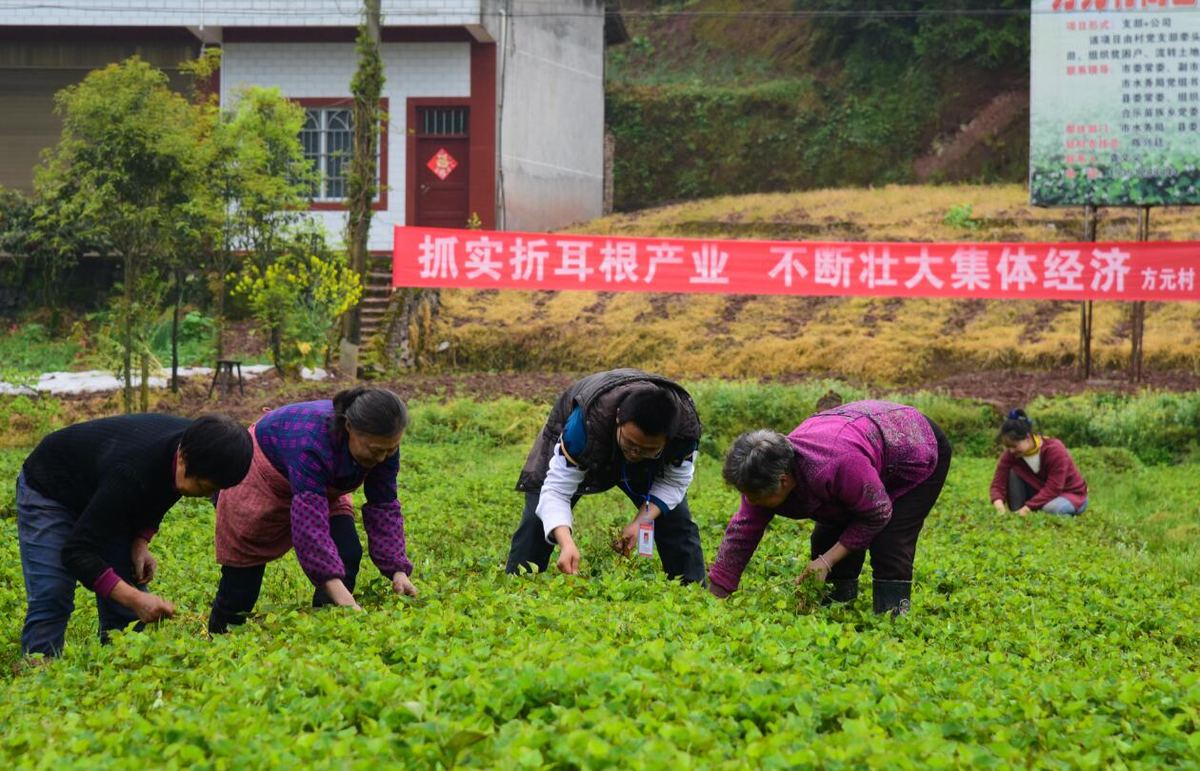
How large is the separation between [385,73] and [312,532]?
20975mm

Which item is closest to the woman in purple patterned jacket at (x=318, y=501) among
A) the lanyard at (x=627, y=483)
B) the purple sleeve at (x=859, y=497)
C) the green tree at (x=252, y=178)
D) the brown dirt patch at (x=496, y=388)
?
the lanyard at (x=627, y=483)

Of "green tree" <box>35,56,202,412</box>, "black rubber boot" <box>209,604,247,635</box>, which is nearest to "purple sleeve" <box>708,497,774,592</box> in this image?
"black rubber boot" <box>209,604,247,635</box>

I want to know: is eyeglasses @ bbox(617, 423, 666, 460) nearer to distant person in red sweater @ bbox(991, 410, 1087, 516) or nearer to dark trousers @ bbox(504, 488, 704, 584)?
dark trousers @ bbox(504, 488, 704, 584)

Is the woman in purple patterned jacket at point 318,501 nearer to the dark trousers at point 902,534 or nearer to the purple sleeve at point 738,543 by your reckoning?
the purple sleeve at point 738,543

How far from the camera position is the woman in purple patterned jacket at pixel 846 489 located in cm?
595

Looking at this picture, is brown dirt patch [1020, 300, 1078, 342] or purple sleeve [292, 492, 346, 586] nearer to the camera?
purple sleeve [292, 492, 346, 586]

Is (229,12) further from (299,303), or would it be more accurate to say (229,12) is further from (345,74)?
(299,303)

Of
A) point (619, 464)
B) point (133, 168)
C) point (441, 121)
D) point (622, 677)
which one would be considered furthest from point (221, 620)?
point (441, 121)

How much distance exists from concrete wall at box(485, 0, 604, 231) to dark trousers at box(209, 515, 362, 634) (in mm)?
19758

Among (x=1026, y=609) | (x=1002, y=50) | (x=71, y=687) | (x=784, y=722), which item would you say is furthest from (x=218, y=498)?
(x=1002, y=50)

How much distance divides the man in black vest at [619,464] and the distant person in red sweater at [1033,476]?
583 centimetres

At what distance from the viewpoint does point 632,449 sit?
20.2 ft

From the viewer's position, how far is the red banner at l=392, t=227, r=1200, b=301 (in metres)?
18.0

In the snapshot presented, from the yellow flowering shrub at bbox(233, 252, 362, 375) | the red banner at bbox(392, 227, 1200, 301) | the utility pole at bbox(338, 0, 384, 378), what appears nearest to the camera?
the red banner at bbox(392, 227, 1200, 301)
